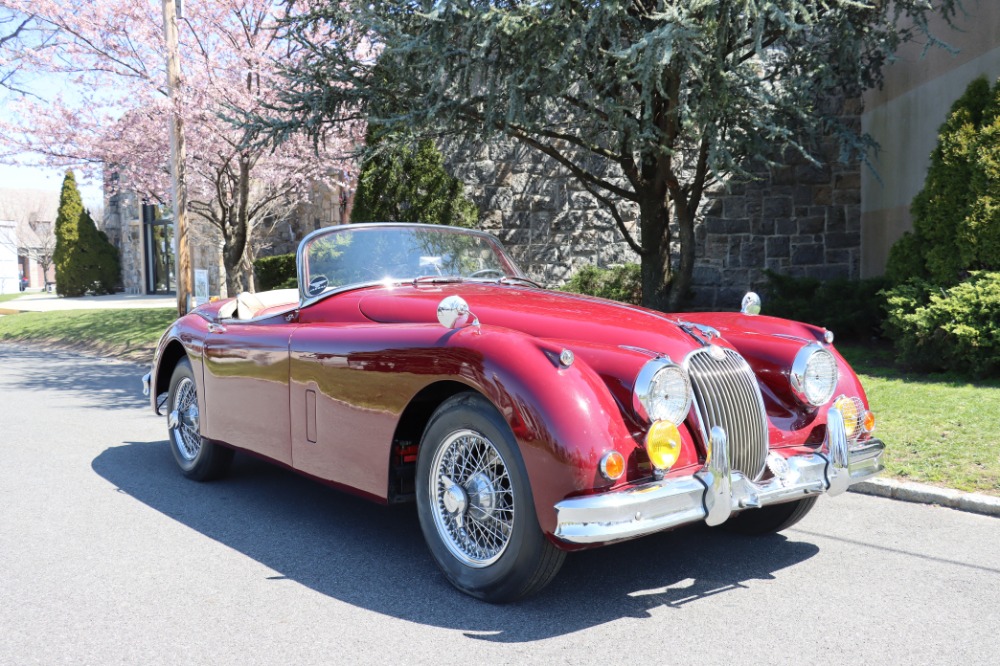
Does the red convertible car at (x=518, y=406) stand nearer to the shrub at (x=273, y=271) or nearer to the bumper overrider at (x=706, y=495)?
the bumper overrider at (x=706, y=495)

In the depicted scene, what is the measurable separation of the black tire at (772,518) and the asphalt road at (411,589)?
107 millimetres

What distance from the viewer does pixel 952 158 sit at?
873 centimetres

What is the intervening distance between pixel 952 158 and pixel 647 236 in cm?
340

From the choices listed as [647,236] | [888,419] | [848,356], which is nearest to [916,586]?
[888,419]

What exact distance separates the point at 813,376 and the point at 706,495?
3.97 ft

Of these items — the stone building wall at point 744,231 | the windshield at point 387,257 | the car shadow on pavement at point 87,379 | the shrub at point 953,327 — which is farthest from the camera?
the stone building wall at point 744,231

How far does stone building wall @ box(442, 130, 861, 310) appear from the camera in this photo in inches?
516

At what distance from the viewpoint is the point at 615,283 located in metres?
13.3

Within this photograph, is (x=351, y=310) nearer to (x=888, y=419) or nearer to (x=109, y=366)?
(x=888, y=419)

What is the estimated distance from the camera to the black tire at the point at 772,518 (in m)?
4.46

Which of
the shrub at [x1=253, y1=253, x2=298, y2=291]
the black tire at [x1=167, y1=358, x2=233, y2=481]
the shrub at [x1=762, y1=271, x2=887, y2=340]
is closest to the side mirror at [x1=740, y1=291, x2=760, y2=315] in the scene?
the black tire at [x1=167, y1=358, x2=233, y2=481]

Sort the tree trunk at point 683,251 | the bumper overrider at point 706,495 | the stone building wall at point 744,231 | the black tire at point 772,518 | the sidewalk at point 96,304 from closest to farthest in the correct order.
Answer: the bumper overrider at point 706,495 < the black tire at point 772,518 < the tree trunk at point 683,251 < the stone building wall at point 744,231 < the sidewalk at point 96,304

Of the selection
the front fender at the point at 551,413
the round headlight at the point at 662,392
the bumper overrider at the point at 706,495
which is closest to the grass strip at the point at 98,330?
the front fender at the point at 551,413

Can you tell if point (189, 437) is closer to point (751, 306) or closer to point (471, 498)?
point (471, 498)
